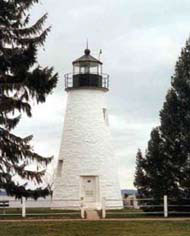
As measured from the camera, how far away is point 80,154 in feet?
137

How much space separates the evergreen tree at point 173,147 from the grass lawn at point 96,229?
13.4ft

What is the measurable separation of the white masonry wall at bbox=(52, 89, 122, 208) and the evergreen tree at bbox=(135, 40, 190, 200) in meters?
6.07

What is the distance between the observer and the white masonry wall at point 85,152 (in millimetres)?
41625

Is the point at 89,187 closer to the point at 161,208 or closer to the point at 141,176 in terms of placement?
the point at 141,176

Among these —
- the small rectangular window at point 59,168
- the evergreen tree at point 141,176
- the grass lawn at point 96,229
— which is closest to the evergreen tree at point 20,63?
the grass lawn at point 96,229

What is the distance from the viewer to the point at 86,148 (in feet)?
137

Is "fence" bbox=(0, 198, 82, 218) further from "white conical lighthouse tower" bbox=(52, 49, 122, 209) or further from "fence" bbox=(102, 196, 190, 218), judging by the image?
"fence" bbox=(102, 196, 190, 218)

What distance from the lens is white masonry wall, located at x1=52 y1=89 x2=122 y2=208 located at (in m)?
41.6

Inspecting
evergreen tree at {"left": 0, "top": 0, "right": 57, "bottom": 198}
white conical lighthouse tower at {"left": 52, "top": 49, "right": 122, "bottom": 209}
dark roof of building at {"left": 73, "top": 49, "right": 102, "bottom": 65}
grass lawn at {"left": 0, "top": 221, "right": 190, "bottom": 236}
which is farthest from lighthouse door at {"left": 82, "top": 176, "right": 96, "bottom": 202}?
evergreen tree at {"left": 0, "top": 0, "right": 57, "bottom": 198}

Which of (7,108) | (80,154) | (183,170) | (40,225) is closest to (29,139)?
(7,108)

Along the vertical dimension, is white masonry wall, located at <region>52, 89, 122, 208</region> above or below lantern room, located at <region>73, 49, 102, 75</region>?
below

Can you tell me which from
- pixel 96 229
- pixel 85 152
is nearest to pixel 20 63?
pixel 96 229

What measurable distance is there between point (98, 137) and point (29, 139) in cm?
1897

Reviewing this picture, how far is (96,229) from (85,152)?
482 inches
